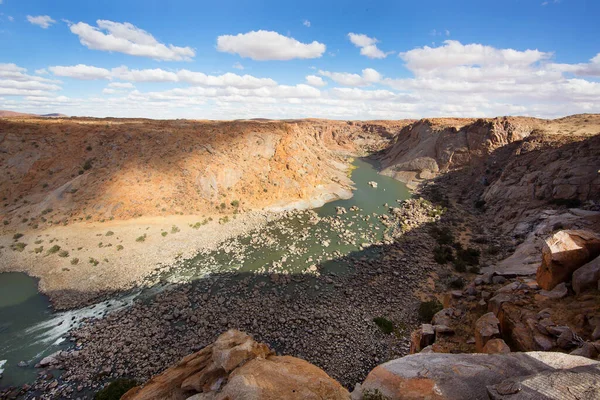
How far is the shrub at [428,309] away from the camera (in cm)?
1927

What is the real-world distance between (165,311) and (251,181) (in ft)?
80.6

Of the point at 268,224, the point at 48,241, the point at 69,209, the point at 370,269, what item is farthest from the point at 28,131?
the point at 370,269

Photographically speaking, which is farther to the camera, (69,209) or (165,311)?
(69,209)

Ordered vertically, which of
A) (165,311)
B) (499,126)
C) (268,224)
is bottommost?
(165,311)

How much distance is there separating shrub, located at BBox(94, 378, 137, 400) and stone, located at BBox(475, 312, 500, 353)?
16.4m

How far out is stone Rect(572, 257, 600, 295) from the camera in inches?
392

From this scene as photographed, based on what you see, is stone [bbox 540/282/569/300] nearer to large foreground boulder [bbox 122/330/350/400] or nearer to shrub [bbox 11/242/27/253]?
large foreground boulder [bbox 122/330/350/400]

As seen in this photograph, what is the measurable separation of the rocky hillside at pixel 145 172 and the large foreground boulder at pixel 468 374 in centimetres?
3218

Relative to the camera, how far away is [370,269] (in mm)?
26016

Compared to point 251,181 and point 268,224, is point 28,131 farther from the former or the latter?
point 268,224

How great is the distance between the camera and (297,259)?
27.7m

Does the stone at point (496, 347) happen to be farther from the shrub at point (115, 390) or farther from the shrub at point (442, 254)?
the shrub at point (442, 254)

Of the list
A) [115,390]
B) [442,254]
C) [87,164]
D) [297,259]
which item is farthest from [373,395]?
[87,164]

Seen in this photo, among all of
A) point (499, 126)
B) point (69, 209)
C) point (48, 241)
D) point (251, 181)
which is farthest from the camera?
point (499, 126)
